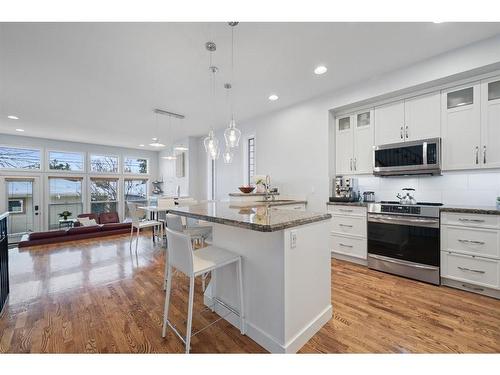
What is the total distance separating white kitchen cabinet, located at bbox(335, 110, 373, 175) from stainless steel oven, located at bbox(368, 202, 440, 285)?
2.63ft

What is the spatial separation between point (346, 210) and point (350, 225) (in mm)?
234

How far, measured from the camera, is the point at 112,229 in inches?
218

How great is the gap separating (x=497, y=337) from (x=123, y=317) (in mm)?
3124

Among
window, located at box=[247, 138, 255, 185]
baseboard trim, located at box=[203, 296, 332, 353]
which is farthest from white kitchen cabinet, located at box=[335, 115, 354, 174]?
baseboard trim, located at box=[203, 296, 332, 353]

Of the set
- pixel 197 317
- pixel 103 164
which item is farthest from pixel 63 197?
pixel 197 317

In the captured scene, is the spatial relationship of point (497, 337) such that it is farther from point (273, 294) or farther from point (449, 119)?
point (449, 119)

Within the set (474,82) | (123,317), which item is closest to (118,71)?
(123,317)

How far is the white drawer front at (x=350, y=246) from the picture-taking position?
123 inches

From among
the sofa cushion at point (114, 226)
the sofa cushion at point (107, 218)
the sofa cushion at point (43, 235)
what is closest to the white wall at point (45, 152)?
the sofa cushion at point (107, 218)

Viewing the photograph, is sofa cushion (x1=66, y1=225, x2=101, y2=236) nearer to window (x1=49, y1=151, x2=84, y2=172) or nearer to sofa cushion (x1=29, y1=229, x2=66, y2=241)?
sofa cushion (x1=29, y1=229, x2=66, y2=241)

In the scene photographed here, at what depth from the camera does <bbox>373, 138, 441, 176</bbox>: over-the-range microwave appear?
2746 millimetres

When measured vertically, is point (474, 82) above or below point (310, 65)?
below

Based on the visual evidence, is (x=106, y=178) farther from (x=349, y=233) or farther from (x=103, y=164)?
(x=349, y=233)

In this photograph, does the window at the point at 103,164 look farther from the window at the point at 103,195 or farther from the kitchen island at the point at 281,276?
the kitchen island at the point at 281,276
